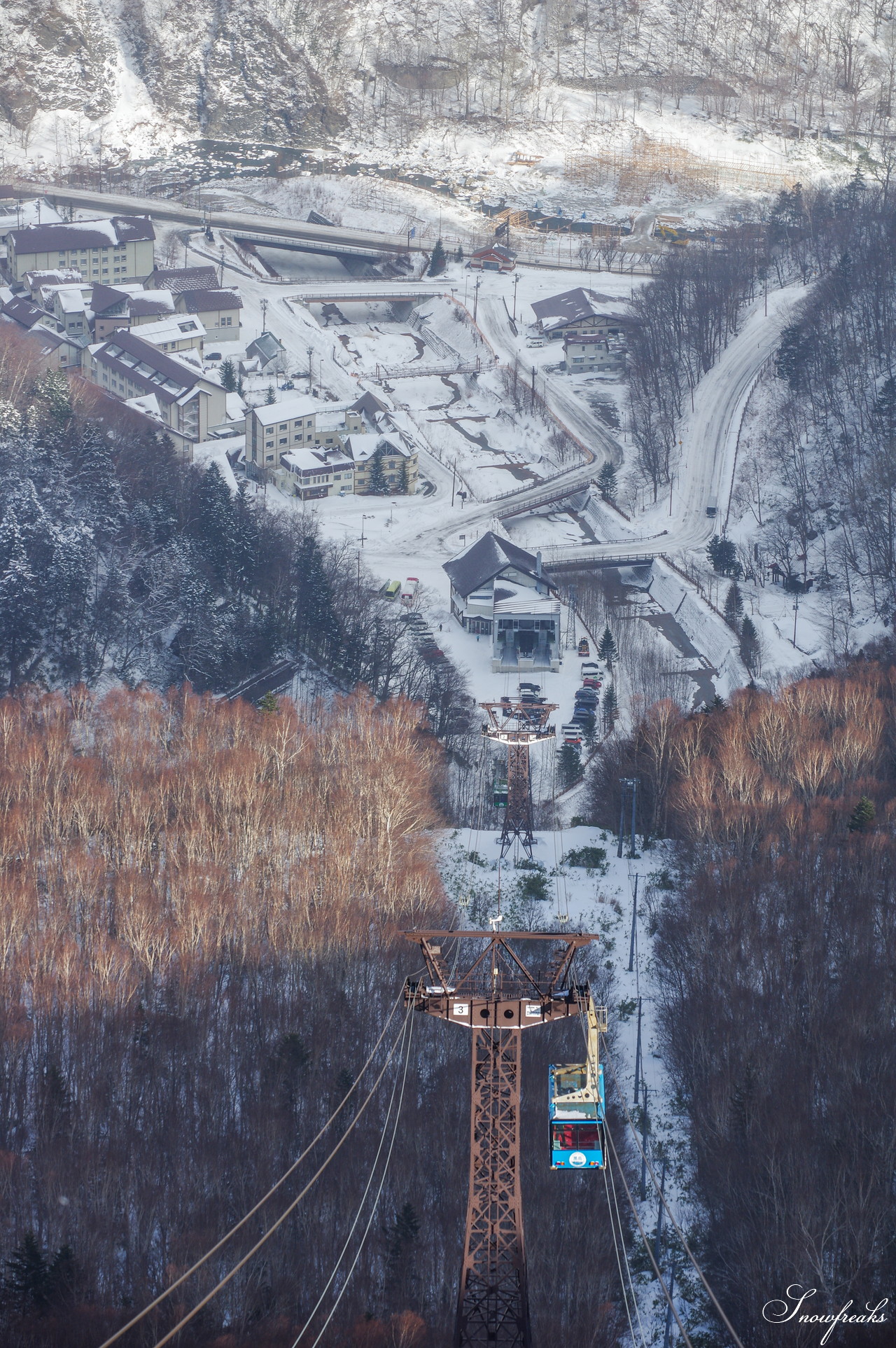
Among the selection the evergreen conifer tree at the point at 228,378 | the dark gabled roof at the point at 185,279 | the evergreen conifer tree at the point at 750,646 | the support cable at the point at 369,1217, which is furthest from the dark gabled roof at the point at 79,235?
the support cable at the point at 369,1217

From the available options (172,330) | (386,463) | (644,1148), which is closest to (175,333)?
(172,330)

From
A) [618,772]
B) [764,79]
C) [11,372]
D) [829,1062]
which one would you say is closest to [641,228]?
[764,79]

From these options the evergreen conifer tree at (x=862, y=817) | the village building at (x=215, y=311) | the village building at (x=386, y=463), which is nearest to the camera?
the evergreen conifer tree at (x=862, y=817)

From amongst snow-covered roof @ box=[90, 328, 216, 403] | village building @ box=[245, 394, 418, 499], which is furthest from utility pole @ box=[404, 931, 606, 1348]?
snow-covered roof @ box=[90, 328, 216, 403]

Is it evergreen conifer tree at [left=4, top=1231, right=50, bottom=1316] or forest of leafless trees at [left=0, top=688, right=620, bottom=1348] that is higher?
forest of leafless trees at [left=0, top=688, right=620, bottom=1348]

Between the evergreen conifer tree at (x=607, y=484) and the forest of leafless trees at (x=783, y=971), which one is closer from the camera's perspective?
the forest of leafless trees at (x=783, y=971)

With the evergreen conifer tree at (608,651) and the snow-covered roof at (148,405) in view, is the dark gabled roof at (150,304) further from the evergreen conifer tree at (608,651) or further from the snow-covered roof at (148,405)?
the evergreen conifer tree at (608,651)

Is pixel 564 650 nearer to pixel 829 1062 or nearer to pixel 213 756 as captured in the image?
pixel 213 756

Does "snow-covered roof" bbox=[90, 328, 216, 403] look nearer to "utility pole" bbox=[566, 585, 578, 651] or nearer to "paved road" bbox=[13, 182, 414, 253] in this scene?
"utility pole" bbox=[566, 585, 578, 651]
